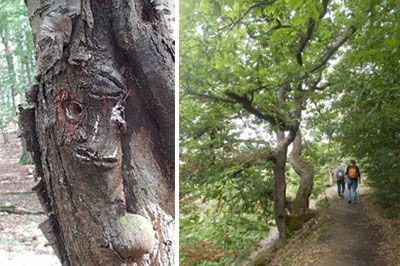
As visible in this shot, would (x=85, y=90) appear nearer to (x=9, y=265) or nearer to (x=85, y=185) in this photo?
(x=85, y=185)

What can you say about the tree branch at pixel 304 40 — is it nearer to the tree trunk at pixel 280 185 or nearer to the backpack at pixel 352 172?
the tree trunk at pixel 280 185

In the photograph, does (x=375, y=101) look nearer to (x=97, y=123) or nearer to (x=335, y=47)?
(x=335, y=47)

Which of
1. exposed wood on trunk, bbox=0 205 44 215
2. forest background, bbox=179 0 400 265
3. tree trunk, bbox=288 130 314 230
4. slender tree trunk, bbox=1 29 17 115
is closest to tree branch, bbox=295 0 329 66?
forest background, bbox=179 0 400 265

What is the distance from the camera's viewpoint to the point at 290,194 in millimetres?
1020

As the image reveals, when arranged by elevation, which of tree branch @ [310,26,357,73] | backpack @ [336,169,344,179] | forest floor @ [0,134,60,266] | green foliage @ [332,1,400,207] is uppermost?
tree branch @ [310,26,357,73]

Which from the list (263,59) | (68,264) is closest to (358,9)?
(263,59)

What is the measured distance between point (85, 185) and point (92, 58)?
283 millimetres

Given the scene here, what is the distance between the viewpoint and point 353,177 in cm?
92

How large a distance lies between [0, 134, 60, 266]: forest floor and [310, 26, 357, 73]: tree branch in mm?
1144

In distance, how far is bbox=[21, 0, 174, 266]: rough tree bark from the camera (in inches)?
24.0

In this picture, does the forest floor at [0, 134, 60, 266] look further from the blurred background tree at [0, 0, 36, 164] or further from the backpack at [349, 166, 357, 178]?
the backpack at [349, 166, 357, 178]

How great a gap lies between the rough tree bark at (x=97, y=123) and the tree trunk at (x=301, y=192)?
1.68ft

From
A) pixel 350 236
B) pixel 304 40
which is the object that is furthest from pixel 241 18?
pixel 350 236

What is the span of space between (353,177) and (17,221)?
1.31 meters
